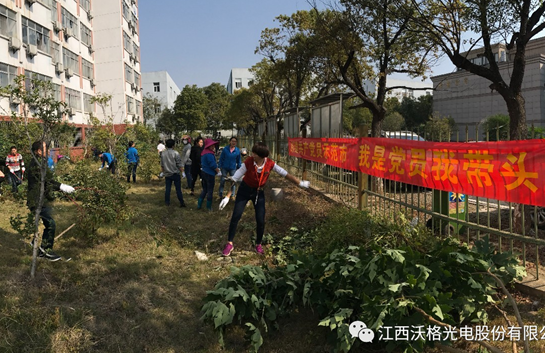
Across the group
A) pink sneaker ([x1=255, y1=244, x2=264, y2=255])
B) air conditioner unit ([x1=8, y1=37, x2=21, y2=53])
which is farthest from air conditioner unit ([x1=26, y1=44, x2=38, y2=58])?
pink sneaker ([x1=255, y1=244, x2=264, y2=255])

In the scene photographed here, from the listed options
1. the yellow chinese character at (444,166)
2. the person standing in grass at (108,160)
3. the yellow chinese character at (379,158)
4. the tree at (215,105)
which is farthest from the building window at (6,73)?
the tree at (215,105)

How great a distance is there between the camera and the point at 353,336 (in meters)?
2.69

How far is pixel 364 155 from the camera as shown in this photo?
5379 millimetres

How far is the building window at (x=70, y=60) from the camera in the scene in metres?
23.6

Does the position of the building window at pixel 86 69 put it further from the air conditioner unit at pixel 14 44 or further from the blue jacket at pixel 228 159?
the blue jacket at pixel 228 159

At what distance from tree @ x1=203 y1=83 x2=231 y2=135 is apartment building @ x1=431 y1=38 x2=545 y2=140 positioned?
2530cm

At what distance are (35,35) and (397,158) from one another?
844 inches

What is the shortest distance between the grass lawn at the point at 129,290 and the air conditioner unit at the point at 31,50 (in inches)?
626

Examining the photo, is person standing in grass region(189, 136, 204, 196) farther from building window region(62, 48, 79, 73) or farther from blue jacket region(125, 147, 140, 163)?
building window region(62, 48, 79, 73)

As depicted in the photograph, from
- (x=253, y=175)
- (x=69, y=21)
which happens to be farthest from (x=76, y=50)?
(x=253, y=175)

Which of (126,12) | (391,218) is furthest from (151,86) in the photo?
(391,218)

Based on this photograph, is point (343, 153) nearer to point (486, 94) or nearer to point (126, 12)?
point (126, 12)

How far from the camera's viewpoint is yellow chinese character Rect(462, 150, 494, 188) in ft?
10.6

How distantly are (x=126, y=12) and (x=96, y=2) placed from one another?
3.13 m
